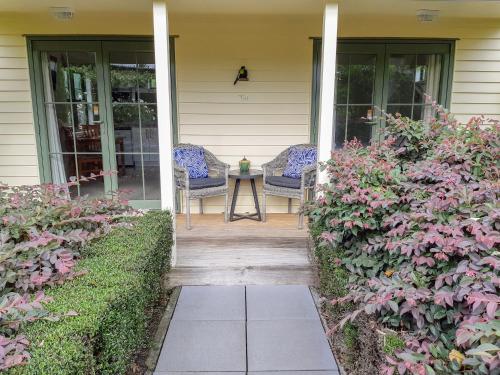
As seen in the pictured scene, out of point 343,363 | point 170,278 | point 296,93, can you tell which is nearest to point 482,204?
point 343,363

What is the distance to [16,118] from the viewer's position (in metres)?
4.56

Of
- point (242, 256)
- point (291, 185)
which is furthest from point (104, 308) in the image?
point (291, 185)

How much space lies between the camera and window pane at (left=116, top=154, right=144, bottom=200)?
15.5 feet

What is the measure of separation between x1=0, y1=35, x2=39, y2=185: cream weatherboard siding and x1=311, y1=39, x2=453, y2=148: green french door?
3302mm

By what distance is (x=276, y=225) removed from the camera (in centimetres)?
423

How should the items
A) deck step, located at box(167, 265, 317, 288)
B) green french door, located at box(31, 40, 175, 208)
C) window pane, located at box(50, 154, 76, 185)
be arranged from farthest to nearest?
window pane, located at box(50, 154, 76, 185) → green french door, located at box(31, 40, 175, 208) → deck step, located at box(167, 265, 317, 288)

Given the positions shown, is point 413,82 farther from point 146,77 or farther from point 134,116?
point 134,116

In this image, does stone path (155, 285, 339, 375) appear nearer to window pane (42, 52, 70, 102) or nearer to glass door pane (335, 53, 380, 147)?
glass door pane (335, 53, 380, 147)

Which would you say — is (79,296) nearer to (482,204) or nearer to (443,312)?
(443,312)

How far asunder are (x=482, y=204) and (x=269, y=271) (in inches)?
74.2

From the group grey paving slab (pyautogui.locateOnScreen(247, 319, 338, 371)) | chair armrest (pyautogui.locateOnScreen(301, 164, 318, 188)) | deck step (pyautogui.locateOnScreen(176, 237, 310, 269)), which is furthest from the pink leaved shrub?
chair armrest (pyautogui.locateOnScreen(301, 164, 318, 188))

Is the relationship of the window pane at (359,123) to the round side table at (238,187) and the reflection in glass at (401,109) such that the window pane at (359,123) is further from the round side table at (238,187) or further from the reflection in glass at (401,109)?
the round side table at (238,187)

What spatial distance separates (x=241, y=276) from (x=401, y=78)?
310 centimetres

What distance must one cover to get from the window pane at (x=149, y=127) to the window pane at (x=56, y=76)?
892mm
